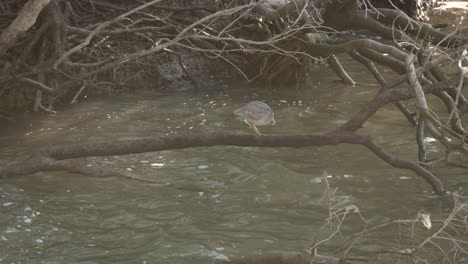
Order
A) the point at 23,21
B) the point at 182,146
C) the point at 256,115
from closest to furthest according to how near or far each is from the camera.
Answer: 1. the point at 182,146
2. the point at 23,21
3. the point at 256,115

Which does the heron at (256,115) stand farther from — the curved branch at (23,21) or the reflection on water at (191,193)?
the curved branch at (23,21)

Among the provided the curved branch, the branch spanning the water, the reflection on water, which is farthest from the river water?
the curved branch

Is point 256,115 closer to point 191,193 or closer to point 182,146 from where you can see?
point 191,193

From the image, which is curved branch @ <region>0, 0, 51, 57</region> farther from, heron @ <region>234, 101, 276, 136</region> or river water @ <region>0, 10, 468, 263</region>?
heron @ <region>234, 101, 276, 136</region>

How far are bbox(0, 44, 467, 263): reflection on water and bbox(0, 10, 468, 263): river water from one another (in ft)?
0.04

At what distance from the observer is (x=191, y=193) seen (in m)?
6.34

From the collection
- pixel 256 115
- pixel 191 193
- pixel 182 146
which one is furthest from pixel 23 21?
pixel 256 115

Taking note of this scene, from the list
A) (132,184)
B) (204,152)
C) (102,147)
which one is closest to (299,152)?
(204,152)

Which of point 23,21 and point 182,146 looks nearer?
point 182,146

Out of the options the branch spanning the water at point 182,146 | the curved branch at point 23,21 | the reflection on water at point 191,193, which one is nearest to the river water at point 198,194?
the reflection on water at point 191,193

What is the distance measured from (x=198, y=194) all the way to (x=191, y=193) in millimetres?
63

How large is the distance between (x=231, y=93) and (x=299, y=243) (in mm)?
4971

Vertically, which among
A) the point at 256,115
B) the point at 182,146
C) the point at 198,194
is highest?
the point at 182,146

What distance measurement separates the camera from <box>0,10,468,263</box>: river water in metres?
5.30
